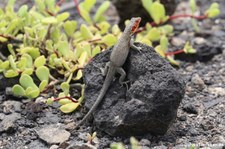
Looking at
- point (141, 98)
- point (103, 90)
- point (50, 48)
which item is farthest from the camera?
point (50, 48)

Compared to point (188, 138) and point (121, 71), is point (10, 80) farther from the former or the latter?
point (188, 138)

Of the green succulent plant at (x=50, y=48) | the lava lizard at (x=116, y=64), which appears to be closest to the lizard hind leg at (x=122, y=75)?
the lava lizard at (x=116, y=64)

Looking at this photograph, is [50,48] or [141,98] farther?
[50,48]

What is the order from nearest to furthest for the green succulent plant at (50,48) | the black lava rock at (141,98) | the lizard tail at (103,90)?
the black lava rock at (141,98)
the lizard tail at (103,90)
the green succulent plant at (50,48)

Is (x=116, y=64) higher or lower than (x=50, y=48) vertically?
higher

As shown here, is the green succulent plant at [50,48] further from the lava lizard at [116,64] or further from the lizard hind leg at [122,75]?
the lizard hind leg at [122,75]

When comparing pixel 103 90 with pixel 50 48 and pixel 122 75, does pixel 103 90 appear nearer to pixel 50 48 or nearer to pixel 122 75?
pixel 122 75

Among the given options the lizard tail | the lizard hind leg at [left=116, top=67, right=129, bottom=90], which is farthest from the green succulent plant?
the lizard hind leg at [left=116, top=67, right=129, bottom=90]

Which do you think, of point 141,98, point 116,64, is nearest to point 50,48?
point 116,64

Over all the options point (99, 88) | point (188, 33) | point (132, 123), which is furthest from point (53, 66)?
point (188, 33)
